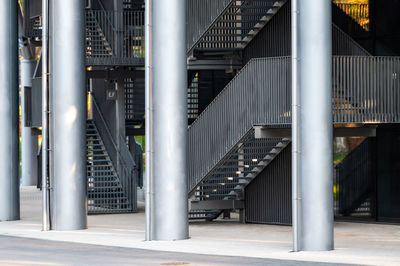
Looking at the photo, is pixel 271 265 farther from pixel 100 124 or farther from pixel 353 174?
pixel 100 124

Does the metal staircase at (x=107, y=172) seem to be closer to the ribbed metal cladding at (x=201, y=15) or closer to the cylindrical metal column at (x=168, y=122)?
the ribbed metal cladding at (x=201, y=15)

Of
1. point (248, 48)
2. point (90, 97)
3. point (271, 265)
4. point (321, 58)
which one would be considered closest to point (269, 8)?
point (248, 48)

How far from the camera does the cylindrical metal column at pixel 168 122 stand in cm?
2183

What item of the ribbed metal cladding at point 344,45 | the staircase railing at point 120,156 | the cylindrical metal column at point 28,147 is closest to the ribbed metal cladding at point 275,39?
the ribbed metal cladding at point 344,45

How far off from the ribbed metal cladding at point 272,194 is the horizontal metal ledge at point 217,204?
12.7 inches

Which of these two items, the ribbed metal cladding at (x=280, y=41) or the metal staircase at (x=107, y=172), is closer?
the ribbed metal cladding at (x=280, y=41)

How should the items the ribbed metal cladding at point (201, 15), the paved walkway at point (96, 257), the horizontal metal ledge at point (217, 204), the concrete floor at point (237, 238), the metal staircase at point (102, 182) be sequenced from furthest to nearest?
the metal staircase at point (102, 182) < the horizontal metal ledge at point (217, 204) < the ribbed metal cladding at point (201, 15) < the concrete floor at point (237, 238) < the paved walkway at point (96, 257)

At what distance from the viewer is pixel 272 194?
89.2ft

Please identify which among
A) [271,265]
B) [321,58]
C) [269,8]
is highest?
[269,8]

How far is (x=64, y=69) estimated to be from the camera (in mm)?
25250

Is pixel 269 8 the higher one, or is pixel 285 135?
pixel 269 8

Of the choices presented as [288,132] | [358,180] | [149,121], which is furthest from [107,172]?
[149,121]

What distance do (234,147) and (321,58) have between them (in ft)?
18.0

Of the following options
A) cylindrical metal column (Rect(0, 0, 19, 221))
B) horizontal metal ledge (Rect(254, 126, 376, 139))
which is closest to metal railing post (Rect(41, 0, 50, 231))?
cylindrical metal column (Rect(0, 0, 19, 221))
